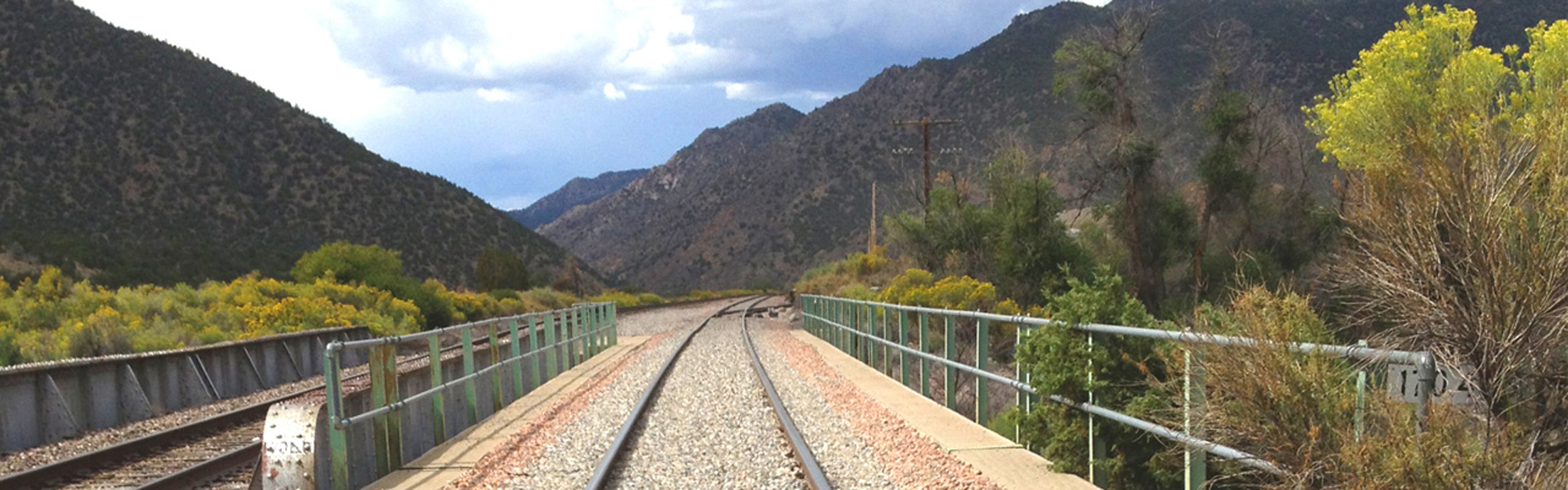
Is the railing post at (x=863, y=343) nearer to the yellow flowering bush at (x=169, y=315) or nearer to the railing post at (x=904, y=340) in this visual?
the railing post at (x=904, y=340)

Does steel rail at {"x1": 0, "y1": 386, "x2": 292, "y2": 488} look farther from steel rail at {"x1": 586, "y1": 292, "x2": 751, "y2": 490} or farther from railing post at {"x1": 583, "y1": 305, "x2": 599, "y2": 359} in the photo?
railing post at {"x1": 583, "y1": 305, "x2": 599, "y2": 359}

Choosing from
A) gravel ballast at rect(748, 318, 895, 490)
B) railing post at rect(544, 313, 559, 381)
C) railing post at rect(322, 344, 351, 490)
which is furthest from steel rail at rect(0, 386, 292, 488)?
gravel ballast at rect(748, 318, 895, 490)

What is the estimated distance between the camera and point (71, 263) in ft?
149

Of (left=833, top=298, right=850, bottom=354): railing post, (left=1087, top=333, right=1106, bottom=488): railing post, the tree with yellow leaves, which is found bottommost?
(left=833, top=298, right=850, bottom=354): railing post

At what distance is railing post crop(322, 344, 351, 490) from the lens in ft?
25.1

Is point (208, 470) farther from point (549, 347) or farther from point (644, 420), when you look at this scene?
point (549, 347)

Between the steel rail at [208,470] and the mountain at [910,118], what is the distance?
4183 cm

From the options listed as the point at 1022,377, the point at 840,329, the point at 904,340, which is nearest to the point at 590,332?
the point at 840,329

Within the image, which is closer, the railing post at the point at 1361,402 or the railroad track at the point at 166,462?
the railing post at the point at 1361,402

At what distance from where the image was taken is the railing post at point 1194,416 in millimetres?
5629

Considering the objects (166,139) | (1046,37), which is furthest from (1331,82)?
(1046,37)

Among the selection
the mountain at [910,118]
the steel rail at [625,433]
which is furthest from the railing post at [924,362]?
the mountain at [910,118]

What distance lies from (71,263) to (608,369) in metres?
37.8

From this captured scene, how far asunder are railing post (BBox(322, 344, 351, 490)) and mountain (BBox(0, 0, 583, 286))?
44.9 metres
